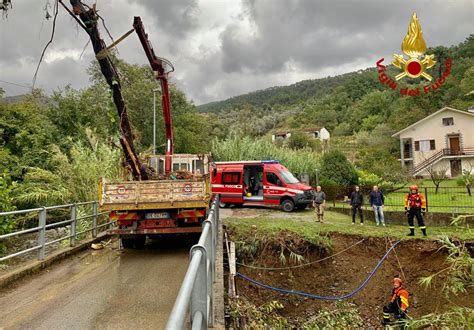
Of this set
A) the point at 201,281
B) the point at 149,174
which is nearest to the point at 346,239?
the point at 149,174

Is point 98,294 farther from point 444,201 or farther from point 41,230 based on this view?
point 444,201

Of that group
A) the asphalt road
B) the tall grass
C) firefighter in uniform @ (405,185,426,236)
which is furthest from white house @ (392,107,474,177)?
the asphalt road

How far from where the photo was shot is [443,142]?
38.0 metres

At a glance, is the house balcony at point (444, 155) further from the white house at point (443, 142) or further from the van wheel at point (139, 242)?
the van wheel at point (139, 242)

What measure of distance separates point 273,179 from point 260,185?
6.83 feet

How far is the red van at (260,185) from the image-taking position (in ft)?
57.6

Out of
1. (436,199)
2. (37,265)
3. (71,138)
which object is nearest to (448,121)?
(436,199)

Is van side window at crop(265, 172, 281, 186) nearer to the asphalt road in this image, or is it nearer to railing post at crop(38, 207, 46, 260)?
the asphalt road

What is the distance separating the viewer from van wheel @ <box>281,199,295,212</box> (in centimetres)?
1745

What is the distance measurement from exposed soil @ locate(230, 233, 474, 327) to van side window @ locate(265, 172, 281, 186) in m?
6.93

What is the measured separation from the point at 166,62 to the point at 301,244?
712cm

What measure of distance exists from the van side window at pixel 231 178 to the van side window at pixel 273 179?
72.6 inches

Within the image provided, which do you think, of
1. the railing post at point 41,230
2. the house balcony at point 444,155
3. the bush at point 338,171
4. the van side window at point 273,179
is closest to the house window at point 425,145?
the house balcony at point 444,155

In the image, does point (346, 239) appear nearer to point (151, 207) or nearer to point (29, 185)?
point (151, 207)
